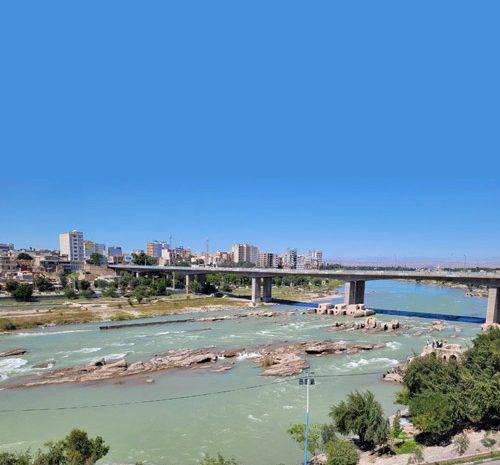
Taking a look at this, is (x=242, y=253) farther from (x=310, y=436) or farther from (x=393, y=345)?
(x=310, y=436)

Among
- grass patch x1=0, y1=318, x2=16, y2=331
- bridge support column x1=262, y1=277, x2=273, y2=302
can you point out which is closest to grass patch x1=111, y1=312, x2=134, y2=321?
grass patch x1=0, y1=318, x2=16, y2=331

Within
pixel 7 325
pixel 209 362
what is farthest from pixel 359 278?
pixel 7 325

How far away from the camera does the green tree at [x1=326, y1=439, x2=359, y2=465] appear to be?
12438 mm

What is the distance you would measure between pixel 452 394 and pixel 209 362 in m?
17.8

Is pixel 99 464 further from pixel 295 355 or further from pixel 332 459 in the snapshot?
pixel 295 355

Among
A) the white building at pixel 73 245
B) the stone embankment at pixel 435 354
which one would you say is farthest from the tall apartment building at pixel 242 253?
the stone embankment at pixel 435 354

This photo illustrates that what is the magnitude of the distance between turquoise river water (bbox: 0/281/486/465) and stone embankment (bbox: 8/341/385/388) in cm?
92

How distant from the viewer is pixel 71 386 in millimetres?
24062

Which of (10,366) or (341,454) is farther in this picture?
(10,366)

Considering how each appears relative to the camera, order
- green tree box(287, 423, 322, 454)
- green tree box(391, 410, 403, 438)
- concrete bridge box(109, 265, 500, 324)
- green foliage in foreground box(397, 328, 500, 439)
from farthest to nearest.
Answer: concrete bridge box(109, 265, 500, 324) → green tree box(391, 410, 403, 438) → green tree box(287, 423, 322, 454) → green foliage in foreground box(397, 328, 500, 439)

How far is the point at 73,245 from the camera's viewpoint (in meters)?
140

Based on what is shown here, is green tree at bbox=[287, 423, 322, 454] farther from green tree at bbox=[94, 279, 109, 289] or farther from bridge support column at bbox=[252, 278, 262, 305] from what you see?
green tree at bbox=[94, 279, 109, 289]

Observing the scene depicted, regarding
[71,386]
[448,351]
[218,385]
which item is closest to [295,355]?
[218,385]

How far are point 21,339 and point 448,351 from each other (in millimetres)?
35329
